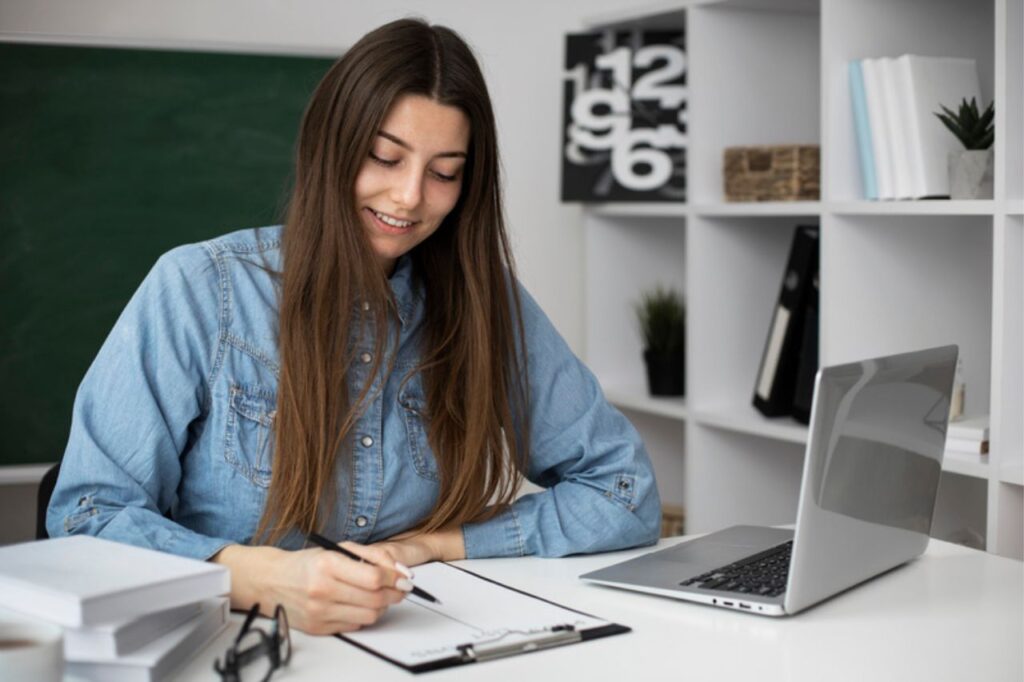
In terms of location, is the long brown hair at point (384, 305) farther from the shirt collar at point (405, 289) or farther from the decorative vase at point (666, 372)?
the decorative vase at point (666, 372)

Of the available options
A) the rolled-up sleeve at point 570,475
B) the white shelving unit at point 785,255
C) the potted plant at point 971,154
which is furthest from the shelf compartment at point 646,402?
the rolled-up sleeve at point 570,475

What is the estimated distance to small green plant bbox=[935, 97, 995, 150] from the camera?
2254mm

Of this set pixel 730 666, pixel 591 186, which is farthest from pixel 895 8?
pixel 730 666

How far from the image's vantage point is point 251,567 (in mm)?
1290

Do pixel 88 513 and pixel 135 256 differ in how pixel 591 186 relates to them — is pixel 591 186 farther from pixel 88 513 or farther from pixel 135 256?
pixel 88 513

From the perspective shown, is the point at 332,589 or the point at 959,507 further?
the point at 959,507

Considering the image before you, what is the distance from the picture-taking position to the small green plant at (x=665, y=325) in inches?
119

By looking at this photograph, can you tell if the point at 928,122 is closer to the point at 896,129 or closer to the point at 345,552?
the point at 896,129

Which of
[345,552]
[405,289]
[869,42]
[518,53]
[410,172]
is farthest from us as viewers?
[518,53]

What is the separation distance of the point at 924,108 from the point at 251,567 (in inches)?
61.9

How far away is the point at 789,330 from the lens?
8.77 feet

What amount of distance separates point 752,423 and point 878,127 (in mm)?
663

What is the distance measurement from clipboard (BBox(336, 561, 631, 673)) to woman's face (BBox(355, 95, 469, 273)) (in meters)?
0.43

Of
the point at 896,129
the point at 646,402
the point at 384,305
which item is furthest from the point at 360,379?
the point at 646,402
